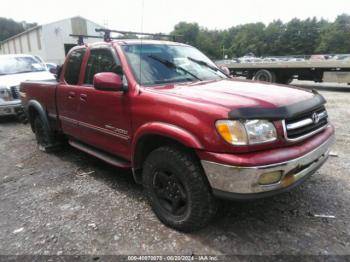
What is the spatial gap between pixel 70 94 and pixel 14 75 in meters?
5.64

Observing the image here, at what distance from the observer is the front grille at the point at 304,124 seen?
8.55 ft

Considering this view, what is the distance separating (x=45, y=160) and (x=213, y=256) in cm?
364

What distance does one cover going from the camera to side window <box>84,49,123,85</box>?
362cm

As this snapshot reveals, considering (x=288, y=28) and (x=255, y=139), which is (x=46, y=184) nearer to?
(x=255, y=139)

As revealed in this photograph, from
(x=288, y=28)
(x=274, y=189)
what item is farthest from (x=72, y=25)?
(x=288, y=28)

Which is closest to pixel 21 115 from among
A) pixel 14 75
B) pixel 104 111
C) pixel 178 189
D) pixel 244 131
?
pixel 14 75

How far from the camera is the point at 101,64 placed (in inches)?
155

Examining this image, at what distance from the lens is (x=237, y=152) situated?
2.42m

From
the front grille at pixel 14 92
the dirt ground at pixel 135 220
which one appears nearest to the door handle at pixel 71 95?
the dirt ground at pixel 135 220

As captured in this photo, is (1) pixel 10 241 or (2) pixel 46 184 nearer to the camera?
(1) pixel 10 241

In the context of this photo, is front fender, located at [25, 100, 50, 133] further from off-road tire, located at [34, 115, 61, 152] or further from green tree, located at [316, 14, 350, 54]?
green tree, located at [316, 14, 350, 54]

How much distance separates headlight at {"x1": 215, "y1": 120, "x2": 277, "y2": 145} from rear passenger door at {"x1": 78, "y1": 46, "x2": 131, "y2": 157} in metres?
1.21

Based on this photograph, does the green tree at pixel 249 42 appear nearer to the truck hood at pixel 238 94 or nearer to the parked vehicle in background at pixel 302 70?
the parked vehicle in background at pixel 302 70

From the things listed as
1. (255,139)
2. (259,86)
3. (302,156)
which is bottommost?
(302,156)
